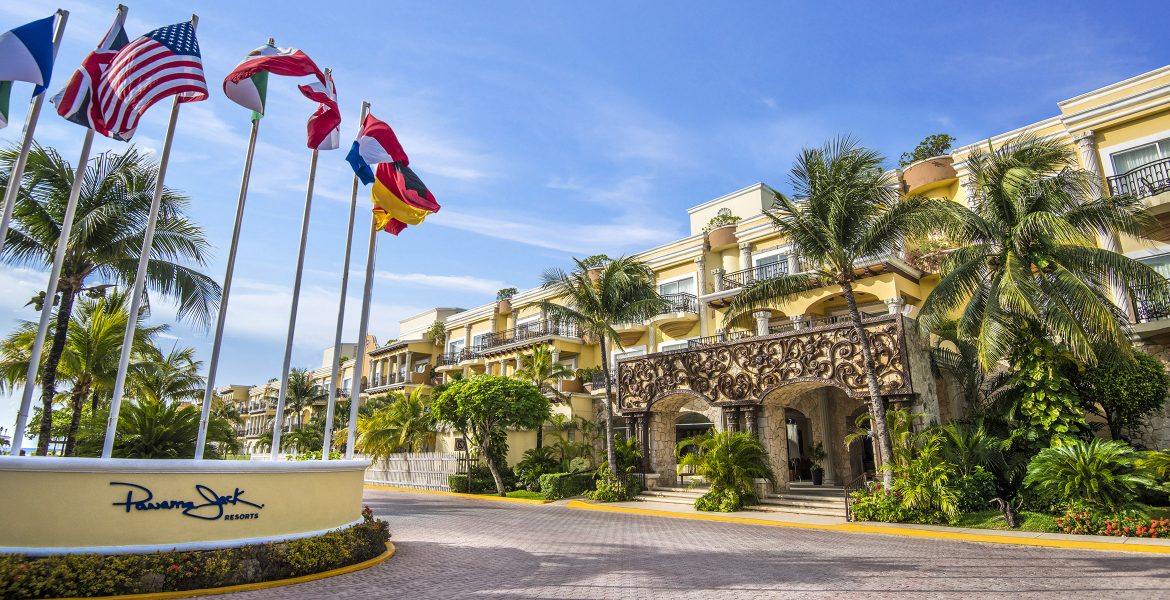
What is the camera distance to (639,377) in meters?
26.0

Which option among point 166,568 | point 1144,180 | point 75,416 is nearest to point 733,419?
point 1144,180

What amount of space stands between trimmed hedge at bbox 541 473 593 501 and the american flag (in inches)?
738

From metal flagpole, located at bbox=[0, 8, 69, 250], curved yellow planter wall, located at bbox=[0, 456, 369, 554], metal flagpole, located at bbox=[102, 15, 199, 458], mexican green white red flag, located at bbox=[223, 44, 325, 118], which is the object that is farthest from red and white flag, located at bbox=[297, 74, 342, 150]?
curved yellow planter wall, located at bbox=[0, 456, 369, 554]

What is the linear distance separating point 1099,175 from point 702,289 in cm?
1488

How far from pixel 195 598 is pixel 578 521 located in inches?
443

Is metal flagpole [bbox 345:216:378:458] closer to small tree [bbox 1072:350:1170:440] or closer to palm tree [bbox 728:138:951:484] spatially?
palm tree [bbox 728:138:951:484]

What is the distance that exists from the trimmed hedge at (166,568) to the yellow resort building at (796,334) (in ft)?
46.4

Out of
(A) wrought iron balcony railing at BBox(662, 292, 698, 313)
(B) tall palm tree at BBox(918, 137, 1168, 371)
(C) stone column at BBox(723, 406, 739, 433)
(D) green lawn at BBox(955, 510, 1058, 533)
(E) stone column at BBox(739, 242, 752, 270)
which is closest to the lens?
(D) green lawn at BBox(955, 510, 1058, 533)

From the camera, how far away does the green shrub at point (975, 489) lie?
15.7 metres

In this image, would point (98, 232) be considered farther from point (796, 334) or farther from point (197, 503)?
point (796, 334)

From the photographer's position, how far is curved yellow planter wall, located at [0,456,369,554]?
8.06 m

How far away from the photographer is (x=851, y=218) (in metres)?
17.7

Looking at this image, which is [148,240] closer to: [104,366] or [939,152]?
[104,366]

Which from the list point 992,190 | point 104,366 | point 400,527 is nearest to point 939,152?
point 992,190
